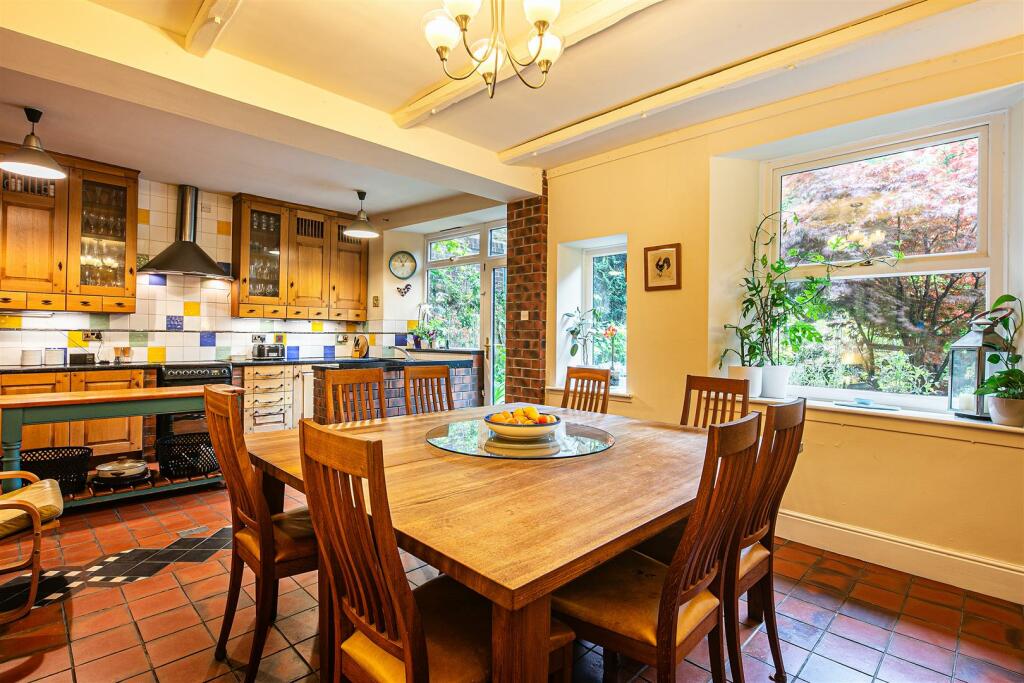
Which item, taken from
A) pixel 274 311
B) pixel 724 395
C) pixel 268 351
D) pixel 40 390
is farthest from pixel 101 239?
pixel 724 395

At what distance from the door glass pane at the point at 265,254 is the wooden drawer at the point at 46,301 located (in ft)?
4.88

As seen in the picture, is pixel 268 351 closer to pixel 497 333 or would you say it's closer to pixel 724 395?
pixel 497 333

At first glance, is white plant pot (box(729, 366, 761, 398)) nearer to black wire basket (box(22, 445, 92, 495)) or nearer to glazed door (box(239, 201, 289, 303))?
black wire basket (box(22, 445, 92, 495))

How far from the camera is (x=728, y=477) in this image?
1145mm

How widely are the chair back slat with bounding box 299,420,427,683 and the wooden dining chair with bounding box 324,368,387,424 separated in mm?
1340

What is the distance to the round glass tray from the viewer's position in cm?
175

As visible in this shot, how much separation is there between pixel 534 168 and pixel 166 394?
3.09 m

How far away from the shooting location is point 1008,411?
7.22ft

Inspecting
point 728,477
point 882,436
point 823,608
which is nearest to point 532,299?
point 882,436

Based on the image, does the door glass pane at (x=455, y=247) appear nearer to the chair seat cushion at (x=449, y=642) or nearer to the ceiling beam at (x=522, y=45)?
the ceiling beam at (x=522, y=45)

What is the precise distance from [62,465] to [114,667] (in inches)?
75.7

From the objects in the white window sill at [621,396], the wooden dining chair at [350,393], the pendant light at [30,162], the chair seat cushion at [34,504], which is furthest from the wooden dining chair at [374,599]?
the pendant light at [30,162]

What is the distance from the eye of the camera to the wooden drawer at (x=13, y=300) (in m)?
3.79

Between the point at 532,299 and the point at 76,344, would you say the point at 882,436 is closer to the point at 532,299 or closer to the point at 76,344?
the point at 532,299
